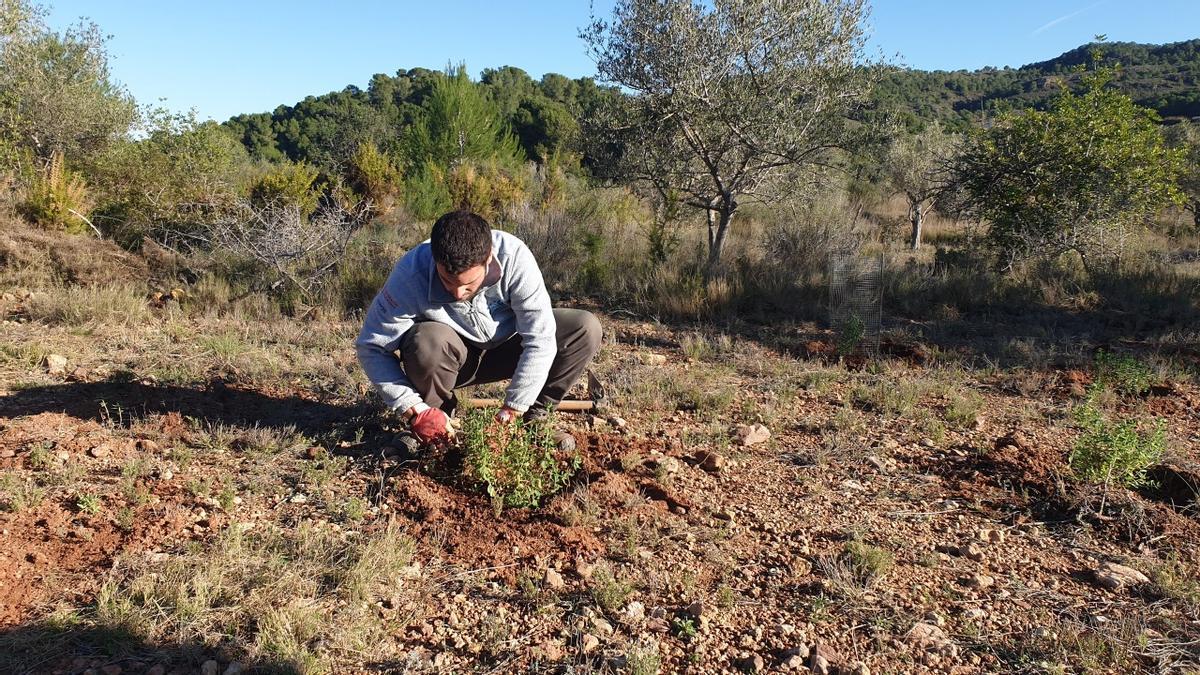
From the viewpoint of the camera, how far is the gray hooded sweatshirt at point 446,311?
3.29 m

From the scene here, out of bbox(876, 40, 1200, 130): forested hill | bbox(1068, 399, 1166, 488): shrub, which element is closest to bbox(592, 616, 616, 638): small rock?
bbox(1068, 399, 1166, 488): shrub

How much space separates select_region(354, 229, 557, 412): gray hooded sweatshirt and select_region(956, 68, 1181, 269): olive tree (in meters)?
7.39

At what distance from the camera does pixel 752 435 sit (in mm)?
3928

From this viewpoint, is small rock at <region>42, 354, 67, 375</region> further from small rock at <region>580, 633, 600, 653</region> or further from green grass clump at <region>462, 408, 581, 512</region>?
small rock at <region>580, 633, 600, 653</region>

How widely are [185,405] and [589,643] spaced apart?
9.78 feet

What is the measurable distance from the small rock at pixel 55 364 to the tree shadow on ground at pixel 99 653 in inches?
118

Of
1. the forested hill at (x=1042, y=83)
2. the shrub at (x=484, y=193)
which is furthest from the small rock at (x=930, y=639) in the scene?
the forested hill at (x=1042, y=83)

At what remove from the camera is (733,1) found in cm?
798

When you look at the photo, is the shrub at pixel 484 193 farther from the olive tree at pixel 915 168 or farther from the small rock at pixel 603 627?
the olive tree at pixel 915 168

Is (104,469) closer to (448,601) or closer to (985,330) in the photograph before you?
(448,601)

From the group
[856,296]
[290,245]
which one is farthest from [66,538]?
[856,296]

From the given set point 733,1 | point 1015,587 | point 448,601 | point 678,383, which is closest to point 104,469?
point 448,601

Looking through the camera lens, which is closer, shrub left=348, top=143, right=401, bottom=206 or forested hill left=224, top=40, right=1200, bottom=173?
shrub left=348, top=143, right=401, bottom=206

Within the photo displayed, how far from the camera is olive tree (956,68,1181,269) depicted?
8.47m
